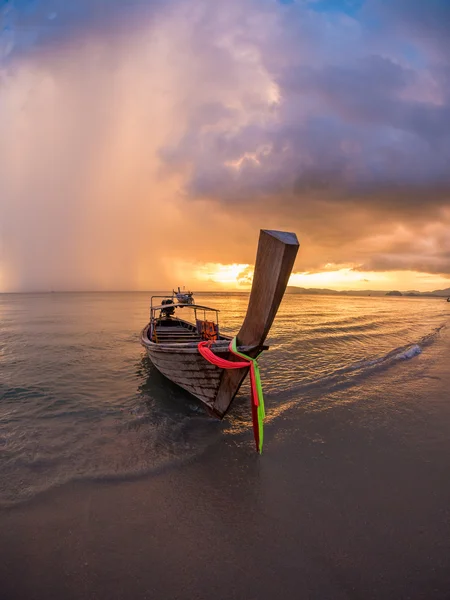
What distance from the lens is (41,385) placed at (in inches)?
461

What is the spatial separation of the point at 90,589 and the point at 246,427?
4.92 meters

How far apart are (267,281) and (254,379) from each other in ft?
6.41

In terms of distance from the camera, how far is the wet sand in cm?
359

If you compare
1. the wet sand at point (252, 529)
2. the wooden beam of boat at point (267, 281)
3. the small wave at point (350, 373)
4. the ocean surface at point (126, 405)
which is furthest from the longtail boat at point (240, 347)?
the small wave at point (350, 373)

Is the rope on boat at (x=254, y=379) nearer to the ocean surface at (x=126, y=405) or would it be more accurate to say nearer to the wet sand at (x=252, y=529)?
the wet sand at (x=252, y=529)

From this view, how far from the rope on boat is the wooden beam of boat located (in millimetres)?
197

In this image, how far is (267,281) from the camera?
17.6 ft

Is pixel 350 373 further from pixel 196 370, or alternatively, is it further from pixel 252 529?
pixel 252 529

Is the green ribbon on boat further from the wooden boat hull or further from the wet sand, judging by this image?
the wet sand

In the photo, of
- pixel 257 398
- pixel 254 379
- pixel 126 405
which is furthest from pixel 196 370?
pixel 126 405

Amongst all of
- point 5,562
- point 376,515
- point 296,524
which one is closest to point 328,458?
point 376,515

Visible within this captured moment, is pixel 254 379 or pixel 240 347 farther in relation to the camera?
pixel 240 347

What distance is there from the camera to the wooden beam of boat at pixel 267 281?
4.93m

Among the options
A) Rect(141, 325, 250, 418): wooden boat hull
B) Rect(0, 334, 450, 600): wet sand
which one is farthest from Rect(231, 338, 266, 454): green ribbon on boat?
Rect(0, 334, 450, 600): wet sand
